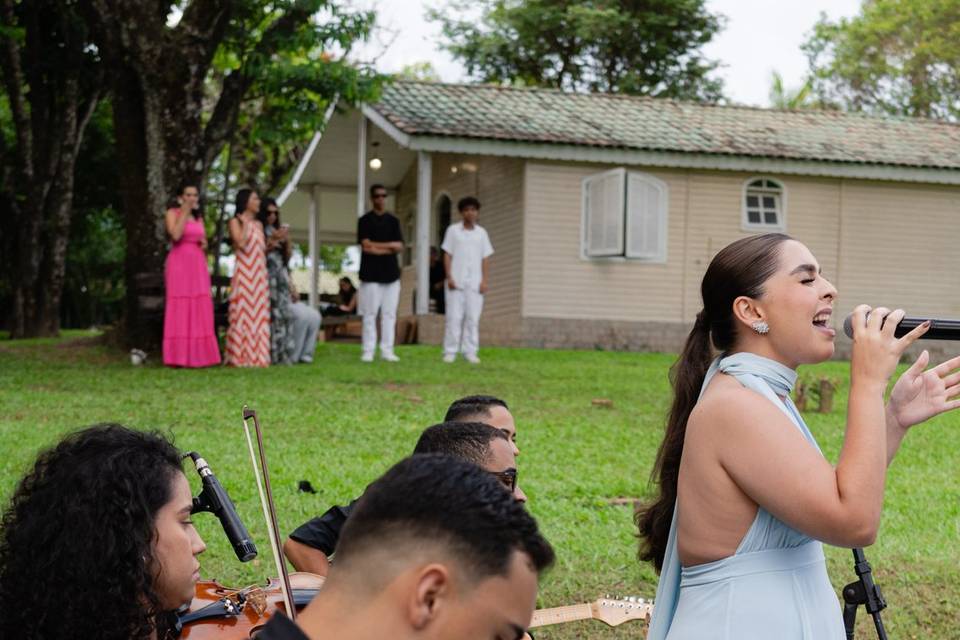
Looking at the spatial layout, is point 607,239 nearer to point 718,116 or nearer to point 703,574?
point 718,116

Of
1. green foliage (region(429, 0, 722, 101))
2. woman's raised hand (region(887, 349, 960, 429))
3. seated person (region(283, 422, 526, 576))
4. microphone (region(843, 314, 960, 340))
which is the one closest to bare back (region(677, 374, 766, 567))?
microphone (region(843, 314, 960, 340))

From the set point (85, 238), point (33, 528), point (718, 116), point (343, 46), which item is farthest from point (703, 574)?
point (85, 238)

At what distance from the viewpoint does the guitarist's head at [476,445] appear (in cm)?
368

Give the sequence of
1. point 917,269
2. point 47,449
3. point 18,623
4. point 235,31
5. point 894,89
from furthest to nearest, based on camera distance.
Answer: point 894,89 → point 917,269 → point 235,31 → point 47,449 → point 18,623

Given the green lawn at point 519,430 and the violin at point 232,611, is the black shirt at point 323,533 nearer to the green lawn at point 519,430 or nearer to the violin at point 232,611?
the violin at point 232,611

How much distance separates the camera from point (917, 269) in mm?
22438

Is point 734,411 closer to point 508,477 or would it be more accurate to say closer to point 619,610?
point 508,477

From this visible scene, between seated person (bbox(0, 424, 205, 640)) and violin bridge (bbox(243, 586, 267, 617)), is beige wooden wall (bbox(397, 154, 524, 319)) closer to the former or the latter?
violin bridge (bbox(243, 586, 267, 617))

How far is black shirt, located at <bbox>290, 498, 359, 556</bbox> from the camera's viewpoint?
12.9ft

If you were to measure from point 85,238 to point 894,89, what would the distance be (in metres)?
26.8

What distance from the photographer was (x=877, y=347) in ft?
9.18

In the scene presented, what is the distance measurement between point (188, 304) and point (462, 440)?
1073 centimetres

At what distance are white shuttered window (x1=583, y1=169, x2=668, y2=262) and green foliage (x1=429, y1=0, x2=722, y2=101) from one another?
53.1 feet

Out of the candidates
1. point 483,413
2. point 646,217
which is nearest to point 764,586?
point 483,413
